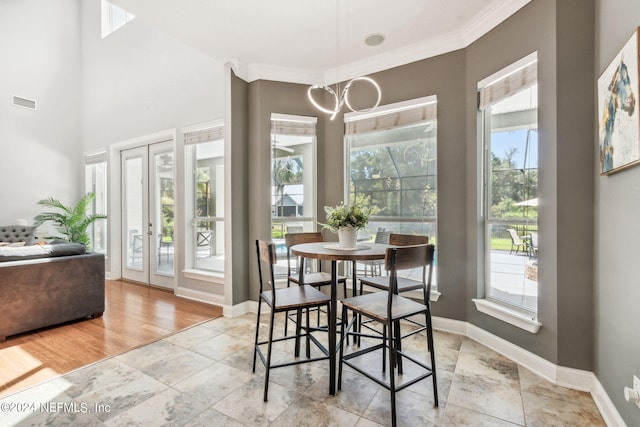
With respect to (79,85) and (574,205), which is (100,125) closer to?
(79,85)

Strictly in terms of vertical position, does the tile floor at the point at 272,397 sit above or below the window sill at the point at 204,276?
below

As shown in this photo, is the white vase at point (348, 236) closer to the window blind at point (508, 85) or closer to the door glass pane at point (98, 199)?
the window blind at point (508, 85)

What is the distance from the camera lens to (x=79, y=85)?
5.92 meters

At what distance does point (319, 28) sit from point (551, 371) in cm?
338

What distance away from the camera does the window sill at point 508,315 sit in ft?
7.48

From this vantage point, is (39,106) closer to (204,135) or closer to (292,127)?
(204,135)

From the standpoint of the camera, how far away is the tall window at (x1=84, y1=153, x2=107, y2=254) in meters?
5.62

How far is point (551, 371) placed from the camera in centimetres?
215

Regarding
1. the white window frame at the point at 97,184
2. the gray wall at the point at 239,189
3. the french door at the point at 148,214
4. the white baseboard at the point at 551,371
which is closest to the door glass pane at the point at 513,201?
the white baseboard at the point at 551,371

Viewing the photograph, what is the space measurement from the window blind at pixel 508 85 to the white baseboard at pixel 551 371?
205 cm

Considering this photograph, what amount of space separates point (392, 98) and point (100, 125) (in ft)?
17.4

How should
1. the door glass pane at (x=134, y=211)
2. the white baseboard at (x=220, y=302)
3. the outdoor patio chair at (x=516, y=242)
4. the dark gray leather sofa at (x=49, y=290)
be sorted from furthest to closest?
the door glass pane at (x=134, y=211)
the white baseboard at (x=220, y=302)
the dark gray leather sofa at (x=49, y=290)
the outdoor patio chair at (x=516, y=242)

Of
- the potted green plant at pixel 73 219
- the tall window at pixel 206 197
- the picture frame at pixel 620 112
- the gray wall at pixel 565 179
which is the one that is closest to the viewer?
the picture frame at pixel 620 112

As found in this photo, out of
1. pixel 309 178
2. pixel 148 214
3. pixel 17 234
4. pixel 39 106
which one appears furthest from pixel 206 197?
pixel 39 106
